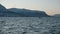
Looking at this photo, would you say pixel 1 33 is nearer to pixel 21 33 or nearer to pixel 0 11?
pixel 21 33

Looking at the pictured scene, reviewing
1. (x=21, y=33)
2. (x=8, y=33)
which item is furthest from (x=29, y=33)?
(x=8, y=33)

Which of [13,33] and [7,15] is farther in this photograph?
[7,15]

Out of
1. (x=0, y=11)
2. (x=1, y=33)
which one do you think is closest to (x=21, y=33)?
(x=1, y=33)

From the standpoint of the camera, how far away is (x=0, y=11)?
38.3m

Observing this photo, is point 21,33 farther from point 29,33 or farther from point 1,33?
point 1,33

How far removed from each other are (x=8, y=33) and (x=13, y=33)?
218 millimetres

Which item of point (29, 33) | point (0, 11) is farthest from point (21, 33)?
point (0, 11)

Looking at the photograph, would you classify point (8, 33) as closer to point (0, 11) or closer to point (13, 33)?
point (13, 33)

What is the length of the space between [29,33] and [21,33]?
360mm

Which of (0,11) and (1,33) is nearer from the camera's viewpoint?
(1,33)

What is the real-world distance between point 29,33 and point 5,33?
3.52ft

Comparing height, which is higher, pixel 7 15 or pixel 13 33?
pixel 13 33

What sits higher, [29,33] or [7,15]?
[29,33]

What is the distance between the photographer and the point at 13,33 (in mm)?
7805
